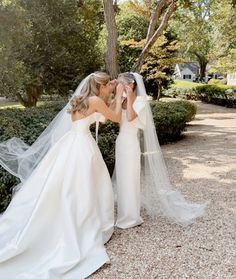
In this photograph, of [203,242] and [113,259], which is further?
[203,242]

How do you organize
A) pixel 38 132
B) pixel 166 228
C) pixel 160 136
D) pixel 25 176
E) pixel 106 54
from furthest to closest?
pixel 160 136, pixel 106 54, pixel 38 132, pixel 25 176, pixel 166 228

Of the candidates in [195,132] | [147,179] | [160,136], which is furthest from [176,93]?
[147,179]

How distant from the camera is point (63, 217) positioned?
12.3ft

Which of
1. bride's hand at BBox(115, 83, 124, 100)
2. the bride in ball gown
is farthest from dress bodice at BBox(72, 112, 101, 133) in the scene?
bride's hand at BBox(115, 83, 124, 100)

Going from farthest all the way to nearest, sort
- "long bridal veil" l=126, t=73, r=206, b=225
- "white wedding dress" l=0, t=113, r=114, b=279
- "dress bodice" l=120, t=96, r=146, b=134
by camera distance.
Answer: "long bridal veil" l=126, t=73, r=206, b=225
"dress bodice" l=120, t=96, r=146, b=134
"white wedding dress" l=0, t=113, r=114, b=279

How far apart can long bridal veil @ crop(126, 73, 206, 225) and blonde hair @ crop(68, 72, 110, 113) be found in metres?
0.52

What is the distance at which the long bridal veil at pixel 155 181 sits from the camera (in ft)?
15.0

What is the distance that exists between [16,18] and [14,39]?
0.48 metres

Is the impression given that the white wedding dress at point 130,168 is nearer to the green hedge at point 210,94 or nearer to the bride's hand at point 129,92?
the bride's hand at point 129,92

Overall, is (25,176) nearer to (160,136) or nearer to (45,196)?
(45,196)

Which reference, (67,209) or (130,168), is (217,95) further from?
(67,209)

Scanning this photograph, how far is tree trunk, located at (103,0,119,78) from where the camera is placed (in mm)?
8875

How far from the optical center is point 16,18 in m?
6.50

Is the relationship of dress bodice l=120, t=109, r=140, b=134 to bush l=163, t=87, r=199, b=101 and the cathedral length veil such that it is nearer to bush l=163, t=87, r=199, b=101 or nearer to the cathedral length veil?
the cathedral length veil
